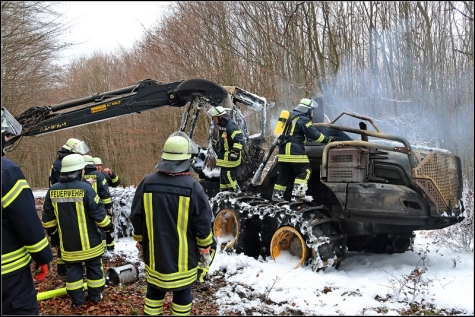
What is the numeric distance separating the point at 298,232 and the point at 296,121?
175 centimetres

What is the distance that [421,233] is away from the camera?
8.19m

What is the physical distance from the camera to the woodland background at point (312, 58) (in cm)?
999

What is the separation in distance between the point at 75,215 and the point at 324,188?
3665 millimetres

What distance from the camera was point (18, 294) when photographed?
3.33 m

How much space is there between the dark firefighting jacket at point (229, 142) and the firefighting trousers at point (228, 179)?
0.10 m

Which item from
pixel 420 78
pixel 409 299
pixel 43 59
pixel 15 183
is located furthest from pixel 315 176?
pixel 43 59

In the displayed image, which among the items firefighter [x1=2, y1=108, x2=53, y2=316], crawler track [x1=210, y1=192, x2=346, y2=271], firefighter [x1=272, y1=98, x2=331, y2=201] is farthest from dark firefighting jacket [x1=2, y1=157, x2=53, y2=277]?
firefighter [x1=272, y1=98, x2=331, y2=201]

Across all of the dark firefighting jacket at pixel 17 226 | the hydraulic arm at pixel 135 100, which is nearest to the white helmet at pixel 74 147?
the hydraulic arm at pixel 135 100

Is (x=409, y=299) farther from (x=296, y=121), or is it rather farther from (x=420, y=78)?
(x=420, y=78)

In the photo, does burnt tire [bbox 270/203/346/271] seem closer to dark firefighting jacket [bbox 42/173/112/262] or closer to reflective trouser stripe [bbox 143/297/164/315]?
reflective trouser stripe [bbox 143/297/164/315]

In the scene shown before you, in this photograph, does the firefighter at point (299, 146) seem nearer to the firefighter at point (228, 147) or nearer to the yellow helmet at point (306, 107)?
the yellow helmet at point (306, 107)

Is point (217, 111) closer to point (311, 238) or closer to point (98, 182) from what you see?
point (98, 182)

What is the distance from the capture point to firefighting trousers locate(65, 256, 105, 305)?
4848mm

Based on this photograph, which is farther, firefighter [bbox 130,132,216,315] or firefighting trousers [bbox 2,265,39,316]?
firefighter [bbox 130,132,216,315]
